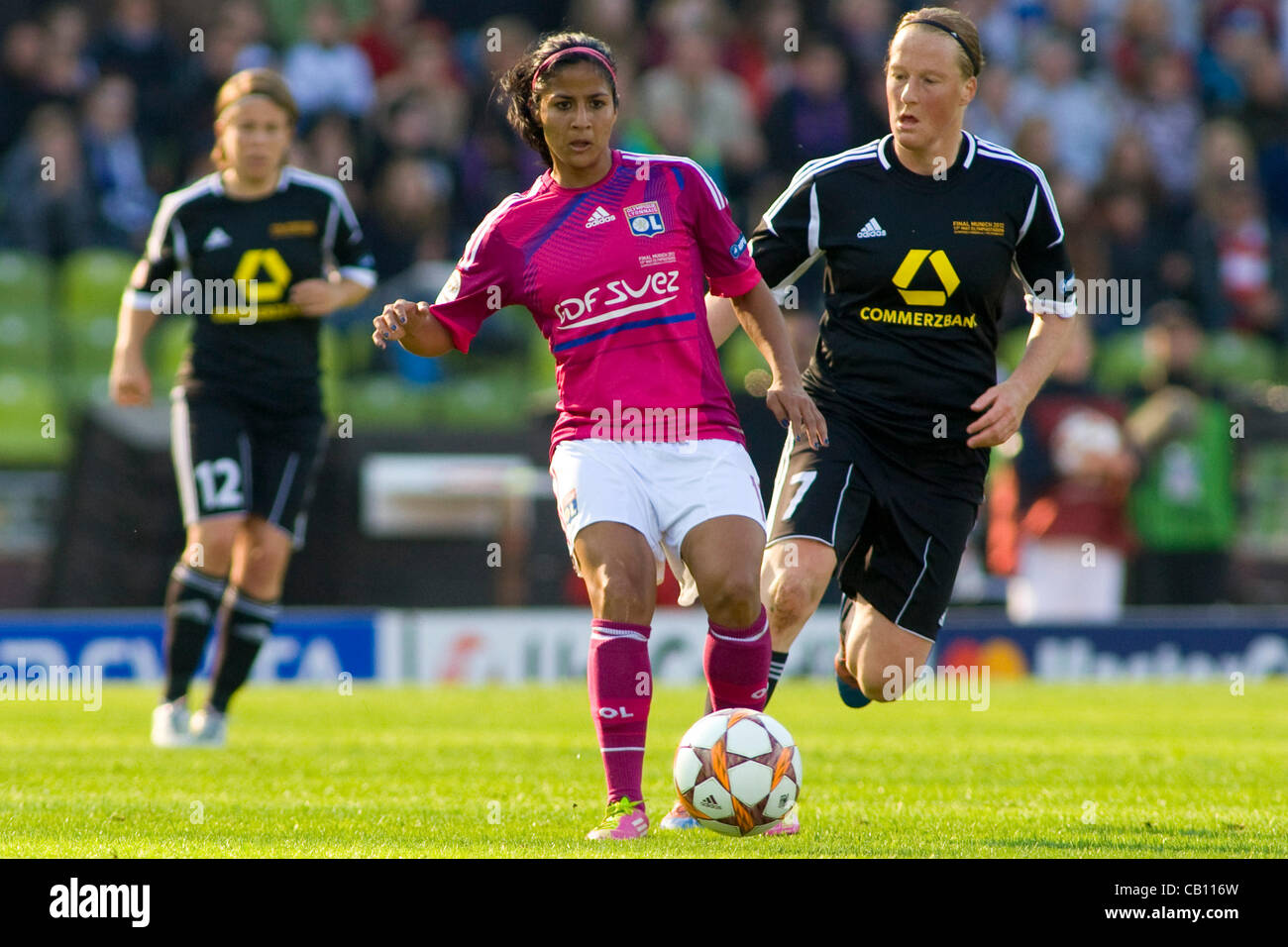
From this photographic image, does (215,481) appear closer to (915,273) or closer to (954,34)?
(915,273)

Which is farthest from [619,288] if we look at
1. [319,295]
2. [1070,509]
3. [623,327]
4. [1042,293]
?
[1070,509]

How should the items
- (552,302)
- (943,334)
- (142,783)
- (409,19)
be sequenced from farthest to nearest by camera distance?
1. (409,19)
2. (142,783)
3. (943,334)
4. (552,302)

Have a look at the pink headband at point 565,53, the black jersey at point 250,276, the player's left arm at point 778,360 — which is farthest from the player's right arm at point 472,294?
the black jersey at point 250,276

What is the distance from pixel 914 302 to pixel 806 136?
11.0 m

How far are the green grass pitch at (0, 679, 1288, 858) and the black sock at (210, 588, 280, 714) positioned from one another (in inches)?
10.1

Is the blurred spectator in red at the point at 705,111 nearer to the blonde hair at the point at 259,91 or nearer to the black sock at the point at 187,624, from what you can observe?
the blonde hair at the point at 259,91

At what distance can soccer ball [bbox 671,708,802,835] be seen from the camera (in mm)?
5660

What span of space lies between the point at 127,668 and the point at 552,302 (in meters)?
8.11

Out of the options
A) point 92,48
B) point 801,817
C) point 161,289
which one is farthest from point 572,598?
point 801,817

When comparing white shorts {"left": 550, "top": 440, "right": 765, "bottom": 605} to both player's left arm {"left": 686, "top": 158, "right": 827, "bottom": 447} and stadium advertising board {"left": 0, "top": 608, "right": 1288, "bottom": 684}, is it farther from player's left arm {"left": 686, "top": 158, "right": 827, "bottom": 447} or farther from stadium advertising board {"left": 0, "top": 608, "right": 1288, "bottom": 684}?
stadium advertising board {"left": 0, "top": 608, "right": 1288, "bottom": 684}

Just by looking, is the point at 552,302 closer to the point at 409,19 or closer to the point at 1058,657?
the point at 1058,657

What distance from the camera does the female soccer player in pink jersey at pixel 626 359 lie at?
5816 millimetres

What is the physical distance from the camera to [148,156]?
16.9m

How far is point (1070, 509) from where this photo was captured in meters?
14.5
